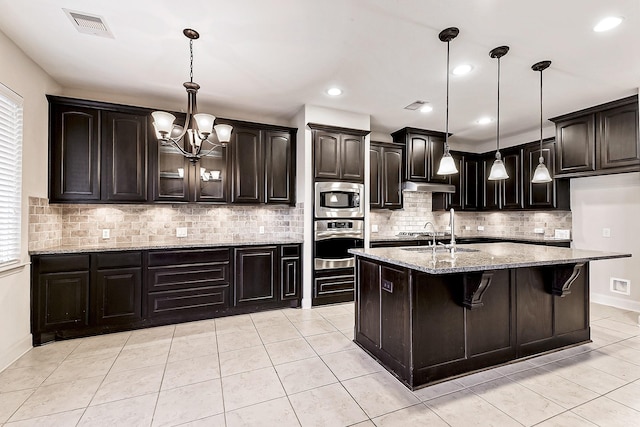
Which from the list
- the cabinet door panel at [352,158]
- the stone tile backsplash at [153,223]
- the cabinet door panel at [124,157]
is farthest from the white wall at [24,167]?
the cabinet door panel at [352,158]

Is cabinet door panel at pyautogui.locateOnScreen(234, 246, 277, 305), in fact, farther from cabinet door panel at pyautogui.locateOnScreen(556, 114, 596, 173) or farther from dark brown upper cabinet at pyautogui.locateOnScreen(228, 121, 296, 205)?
cabinet door panel at pyautogui.locateOnScreen(556, 114, 596, 173)

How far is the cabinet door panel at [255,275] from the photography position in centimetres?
390

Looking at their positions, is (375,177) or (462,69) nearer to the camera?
(462,69)

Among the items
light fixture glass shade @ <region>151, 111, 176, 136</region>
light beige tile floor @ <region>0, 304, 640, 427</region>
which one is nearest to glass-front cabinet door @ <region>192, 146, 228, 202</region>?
light fixture glass shade @ <region>151, 111, 176, 136</region>

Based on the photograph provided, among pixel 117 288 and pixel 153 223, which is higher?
pixel 153 223

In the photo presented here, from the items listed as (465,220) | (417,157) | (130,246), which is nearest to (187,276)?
(130,246)

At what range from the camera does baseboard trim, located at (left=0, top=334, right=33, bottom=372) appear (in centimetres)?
254

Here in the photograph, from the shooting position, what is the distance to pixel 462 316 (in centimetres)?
244

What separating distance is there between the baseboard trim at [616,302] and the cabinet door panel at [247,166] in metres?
5.25

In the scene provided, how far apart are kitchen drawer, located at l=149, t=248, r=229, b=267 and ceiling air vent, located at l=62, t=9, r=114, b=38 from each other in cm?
219

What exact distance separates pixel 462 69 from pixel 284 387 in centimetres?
345

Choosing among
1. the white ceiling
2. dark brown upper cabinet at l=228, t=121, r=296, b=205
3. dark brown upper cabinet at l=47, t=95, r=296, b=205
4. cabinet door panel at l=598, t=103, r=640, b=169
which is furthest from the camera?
dark brown upper cabinet at l=228, t=121, r=296, b=205

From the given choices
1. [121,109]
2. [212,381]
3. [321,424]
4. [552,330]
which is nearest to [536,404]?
[552,330]

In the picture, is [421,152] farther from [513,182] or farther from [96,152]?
[96,152]
